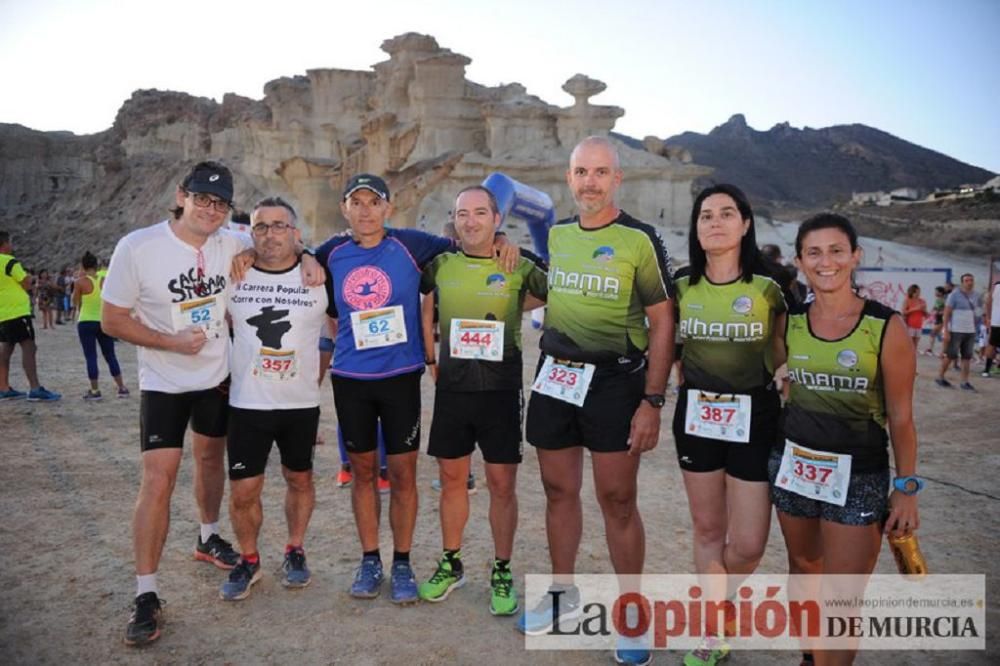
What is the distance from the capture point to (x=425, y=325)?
12.7ft

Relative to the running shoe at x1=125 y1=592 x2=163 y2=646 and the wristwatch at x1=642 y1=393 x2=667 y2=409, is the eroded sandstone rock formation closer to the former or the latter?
the running shoe at x1=125 y1=592 x2=163 y2=646

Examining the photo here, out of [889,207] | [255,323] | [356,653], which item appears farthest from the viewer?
[889,207]

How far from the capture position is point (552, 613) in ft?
11.1

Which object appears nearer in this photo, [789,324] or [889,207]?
[789,324]

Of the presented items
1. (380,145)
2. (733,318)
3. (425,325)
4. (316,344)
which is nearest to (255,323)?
(316,344)

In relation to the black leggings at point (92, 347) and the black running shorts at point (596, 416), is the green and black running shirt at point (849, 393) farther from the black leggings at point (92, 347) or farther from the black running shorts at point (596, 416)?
the black leggings at point (92, 347)

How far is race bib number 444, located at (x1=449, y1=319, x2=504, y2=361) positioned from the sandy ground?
1.37 metres

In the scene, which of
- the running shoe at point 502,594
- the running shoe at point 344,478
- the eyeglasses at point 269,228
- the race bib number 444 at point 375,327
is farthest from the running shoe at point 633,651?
the running shoe at point 344,478

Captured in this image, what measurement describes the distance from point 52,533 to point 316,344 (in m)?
2.48

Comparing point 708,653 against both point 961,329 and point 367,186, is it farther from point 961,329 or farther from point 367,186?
point 961,329

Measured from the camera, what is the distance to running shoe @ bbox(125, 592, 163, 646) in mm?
3170

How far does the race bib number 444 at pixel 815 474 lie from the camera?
259cm

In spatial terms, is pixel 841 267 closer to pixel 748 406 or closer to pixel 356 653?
pixel 748 406

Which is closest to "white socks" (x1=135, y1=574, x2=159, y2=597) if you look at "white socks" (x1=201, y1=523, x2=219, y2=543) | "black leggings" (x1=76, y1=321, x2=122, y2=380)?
"white socks" (x1=201, y1=523, x2=219, y2=543)
